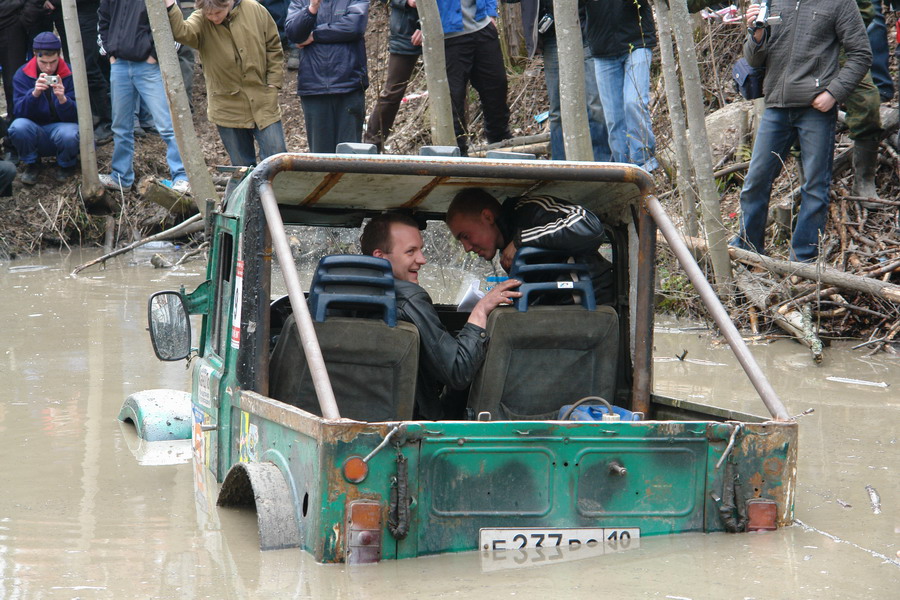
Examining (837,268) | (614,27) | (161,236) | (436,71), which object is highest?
(614,27)

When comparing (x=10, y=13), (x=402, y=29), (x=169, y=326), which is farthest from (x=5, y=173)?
(x=169, y=326)

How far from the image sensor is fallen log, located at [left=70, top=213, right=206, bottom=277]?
12.7 m

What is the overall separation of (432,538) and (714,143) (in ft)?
28.5

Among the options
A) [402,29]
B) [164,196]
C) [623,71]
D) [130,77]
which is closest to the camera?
[623,71]

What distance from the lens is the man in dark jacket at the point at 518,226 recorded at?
16.2 ft

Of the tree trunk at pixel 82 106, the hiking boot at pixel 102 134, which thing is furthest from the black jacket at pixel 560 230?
the hiking boot at pixel 102 134

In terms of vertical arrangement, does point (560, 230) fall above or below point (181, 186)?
above

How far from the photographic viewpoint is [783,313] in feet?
28.2

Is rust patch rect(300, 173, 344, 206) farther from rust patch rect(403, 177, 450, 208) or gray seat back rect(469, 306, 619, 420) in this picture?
gray seat back rect(469, 306, 619, 420)

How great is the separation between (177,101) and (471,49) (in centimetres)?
277

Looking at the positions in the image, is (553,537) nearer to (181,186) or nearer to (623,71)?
(623,71)

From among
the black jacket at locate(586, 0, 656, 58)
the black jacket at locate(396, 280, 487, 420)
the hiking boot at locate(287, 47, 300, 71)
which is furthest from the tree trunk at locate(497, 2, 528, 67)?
the black jacket at locate(396, 280, 487, 420)

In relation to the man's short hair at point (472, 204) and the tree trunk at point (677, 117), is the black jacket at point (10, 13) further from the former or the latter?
the man's short hair at point (472, 204)

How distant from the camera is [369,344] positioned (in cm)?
451
